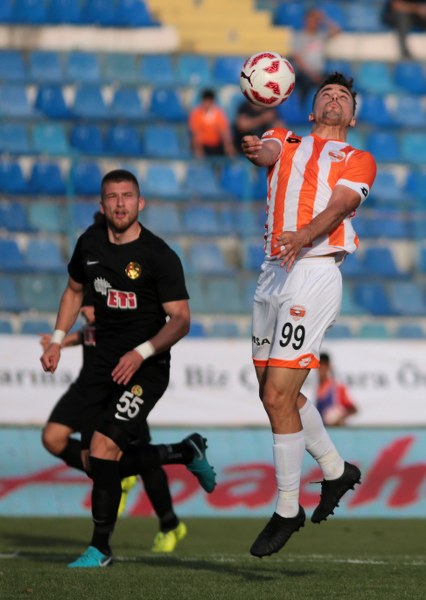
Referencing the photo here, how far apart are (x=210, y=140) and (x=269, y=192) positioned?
33.5ft

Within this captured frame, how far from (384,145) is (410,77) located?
1958 mm

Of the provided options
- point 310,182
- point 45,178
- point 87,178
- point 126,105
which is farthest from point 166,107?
point 310,182

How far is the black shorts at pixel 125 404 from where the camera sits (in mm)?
7367

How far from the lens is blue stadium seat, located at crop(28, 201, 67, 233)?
14.5 meters

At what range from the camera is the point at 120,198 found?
24.3 ft

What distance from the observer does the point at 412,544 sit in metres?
9.54

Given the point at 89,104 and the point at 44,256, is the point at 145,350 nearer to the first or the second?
the point at 44,256

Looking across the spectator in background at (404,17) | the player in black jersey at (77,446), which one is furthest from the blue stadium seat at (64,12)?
the player in black jersey at (77,446)

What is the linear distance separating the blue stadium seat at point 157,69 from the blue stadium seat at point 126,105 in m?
0.64

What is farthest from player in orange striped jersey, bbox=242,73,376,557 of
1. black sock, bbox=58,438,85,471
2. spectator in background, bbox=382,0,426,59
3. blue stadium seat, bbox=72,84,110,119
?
spectator in background, bbox=382,0,426,59

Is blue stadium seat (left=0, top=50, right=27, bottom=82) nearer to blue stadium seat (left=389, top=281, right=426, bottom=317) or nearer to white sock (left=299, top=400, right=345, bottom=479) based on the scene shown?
blue stadium seat (left=389, top=281, right=426, bottom=317)

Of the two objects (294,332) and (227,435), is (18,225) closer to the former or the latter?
(227,435)

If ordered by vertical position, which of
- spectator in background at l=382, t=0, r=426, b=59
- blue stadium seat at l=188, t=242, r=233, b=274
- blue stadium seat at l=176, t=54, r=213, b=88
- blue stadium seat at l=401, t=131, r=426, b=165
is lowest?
blue stadium seat at l=188, t=242, r=233, b=274

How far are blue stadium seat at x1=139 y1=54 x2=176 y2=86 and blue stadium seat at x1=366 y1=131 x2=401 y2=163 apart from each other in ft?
9.73
